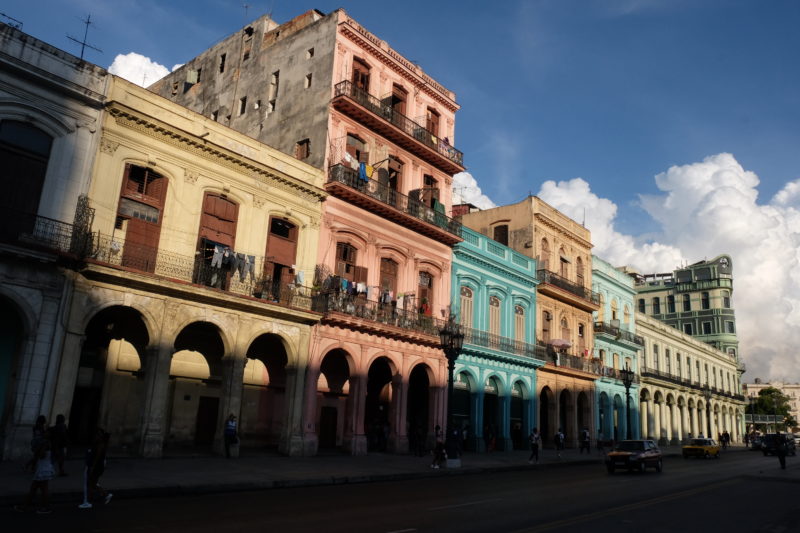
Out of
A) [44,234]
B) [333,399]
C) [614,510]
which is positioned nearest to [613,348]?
[333,399]

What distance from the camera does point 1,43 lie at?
1703 cm

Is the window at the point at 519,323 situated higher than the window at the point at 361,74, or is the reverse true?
→ the window at the point at 361,74

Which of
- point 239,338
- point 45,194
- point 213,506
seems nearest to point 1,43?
point 45,194

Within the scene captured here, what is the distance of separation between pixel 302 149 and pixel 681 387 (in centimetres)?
4465

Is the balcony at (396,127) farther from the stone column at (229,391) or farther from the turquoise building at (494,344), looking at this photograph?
the stone column at (229,391)

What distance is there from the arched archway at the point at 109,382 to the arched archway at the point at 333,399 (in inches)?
302

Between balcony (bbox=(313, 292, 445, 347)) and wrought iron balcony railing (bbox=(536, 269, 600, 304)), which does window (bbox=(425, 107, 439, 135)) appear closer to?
balcony (bbox=(313, 292, 445, 347))

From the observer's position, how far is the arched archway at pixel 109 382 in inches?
770

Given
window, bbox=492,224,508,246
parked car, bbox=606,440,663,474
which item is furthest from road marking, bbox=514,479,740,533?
window, bbox=492,224,508,246

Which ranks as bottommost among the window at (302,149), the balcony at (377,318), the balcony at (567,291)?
the balcony at (377,318)

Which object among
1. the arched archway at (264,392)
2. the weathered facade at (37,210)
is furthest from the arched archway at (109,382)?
the arched archway at (264,392)

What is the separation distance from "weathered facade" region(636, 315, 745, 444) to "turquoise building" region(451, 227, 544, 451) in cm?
1939

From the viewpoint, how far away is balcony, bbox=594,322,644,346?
4331cm

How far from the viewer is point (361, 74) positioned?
93.1 ft
